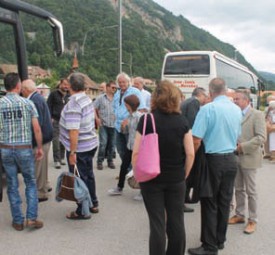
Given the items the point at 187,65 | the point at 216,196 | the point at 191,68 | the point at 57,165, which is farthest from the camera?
the point at 187,65

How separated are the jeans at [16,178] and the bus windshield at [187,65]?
13798 millimetres

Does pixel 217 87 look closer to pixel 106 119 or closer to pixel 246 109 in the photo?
pixel 246 109

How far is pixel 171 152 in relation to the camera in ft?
11.2

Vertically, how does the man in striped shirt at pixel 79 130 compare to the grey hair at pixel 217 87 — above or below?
below

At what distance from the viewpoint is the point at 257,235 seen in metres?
4.91

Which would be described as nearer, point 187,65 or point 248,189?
point 248,189

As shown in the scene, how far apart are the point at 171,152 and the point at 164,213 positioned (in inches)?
20.9

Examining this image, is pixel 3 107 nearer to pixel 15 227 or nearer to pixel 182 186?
pixel 15 227

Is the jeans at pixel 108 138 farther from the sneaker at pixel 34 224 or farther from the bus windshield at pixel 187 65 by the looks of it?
the bus windshield at pixel 187 65

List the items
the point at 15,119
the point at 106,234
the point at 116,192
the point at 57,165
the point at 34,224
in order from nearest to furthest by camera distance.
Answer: the point at 15,119 < the point at 106,234 < the point at 34,224 < the point at 116,192 < the point at 57,165

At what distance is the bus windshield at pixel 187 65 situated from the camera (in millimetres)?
17938

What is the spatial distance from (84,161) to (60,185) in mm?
442

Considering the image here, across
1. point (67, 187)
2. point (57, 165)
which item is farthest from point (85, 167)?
point (57, 165)

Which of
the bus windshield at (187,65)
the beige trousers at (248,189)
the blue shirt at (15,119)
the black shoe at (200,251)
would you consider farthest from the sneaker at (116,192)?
the bus windshield at (187,65)
